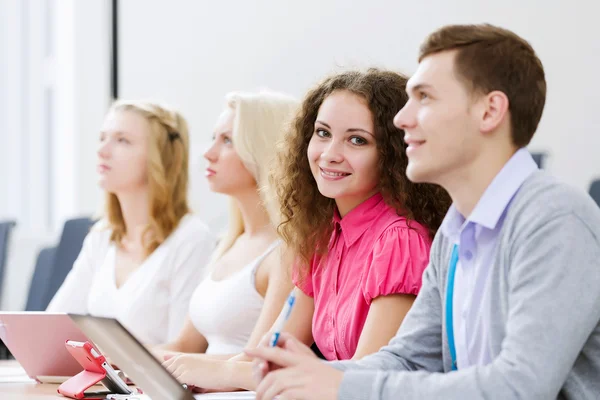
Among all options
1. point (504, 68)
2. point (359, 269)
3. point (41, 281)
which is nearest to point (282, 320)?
point (504, 68)

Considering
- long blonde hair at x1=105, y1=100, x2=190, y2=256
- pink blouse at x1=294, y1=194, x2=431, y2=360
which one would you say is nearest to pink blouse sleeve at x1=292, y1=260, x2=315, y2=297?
pink blouse at x1=294, y1=194, x2=431, y2=360

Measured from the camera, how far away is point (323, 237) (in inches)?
78.7

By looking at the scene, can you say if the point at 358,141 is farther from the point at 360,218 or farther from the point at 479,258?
the point at 479,258

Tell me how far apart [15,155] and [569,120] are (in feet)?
10.8

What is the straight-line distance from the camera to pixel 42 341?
71.6 inches

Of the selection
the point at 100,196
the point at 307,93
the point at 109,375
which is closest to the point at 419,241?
the point at 307,93

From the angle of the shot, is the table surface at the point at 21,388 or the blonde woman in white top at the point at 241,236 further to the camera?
the blonde woman in white top at the point at 241,236

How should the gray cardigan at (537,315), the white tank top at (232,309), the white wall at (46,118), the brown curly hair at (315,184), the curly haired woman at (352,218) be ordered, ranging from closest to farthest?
the gray cardigan at (537,315), the curly haired woman at (352,218), the brown curly hair at (315,184), the white tank top at (232,309), the white wall at (46,118)

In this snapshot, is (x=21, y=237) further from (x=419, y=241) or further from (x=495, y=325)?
(x=495, y=325)

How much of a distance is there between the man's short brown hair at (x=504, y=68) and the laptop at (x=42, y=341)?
2.93ft

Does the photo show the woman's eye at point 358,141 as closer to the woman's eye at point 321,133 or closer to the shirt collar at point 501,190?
the woman's eye at point 321,133

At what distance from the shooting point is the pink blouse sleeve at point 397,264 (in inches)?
68.2

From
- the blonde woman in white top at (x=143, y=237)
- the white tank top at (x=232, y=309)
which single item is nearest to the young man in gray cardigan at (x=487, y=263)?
the white tank top at (x=232, y=309)

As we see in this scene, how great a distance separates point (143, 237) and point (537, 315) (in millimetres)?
2082
